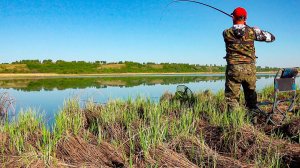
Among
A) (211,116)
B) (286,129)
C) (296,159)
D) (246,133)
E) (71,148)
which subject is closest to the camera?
(296,159)

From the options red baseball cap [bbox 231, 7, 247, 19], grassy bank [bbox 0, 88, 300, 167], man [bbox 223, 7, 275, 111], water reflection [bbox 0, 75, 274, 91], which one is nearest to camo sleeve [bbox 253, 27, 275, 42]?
man [bbox 223, 7, 275, 111]

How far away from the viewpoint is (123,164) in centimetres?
351

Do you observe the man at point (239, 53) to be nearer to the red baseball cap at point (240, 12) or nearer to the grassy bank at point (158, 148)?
the red baseball cap at point (240, 12)

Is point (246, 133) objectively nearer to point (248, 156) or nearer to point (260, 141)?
point (260, 141)

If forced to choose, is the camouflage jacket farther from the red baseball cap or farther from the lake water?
the lake water

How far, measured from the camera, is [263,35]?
5.75 m

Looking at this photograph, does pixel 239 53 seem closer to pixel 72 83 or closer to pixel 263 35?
pixel 263 35

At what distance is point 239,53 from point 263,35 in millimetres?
508

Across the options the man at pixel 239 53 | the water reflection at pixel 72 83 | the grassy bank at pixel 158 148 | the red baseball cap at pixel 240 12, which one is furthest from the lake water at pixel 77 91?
the red baseball cap at pixel 240 12

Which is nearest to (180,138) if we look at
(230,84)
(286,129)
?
(286,129)

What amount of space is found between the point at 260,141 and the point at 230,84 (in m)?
2.09

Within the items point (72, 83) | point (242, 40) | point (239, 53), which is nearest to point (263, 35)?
point (242, 40)

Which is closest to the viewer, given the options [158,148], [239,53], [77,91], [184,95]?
[158,148]

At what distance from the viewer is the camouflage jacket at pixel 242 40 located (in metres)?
5.71
